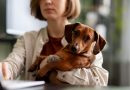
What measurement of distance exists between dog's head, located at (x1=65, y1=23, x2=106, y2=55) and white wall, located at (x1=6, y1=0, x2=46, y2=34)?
79 centimetres

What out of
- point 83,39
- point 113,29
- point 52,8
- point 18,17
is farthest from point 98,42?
point 113,29

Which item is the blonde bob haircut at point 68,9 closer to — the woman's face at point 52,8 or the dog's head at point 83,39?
the woman's face at point 52,8

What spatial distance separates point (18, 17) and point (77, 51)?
36.4 inches

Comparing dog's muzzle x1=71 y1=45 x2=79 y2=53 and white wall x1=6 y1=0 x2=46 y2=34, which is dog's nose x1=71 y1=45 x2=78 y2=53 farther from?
white wall x1=6 y1=0 x2=46 y2=34

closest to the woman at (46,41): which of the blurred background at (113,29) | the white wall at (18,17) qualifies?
the white wall at (18,17)

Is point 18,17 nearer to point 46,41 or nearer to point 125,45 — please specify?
point 46,41

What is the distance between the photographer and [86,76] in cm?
117

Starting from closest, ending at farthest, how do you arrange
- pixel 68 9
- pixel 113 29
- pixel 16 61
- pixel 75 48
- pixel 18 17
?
pixel 75 48, pixel 16 61, pixel 68 9, pixel 18 17, pixel 113 29

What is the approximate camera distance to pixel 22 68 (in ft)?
4.69

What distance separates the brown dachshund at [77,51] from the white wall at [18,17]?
0.76m

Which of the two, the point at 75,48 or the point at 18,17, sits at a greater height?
the point at 18,17

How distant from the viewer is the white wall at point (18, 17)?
72.9 inches

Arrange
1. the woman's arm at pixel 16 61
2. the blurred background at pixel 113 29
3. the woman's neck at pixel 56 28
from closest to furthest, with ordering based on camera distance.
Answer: the woman's arm at pixel 16 61 < the woman's neck at pixel 56 28 < the blurred background at pixel 113 29

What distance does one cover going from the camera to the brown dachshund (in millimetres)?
1115
